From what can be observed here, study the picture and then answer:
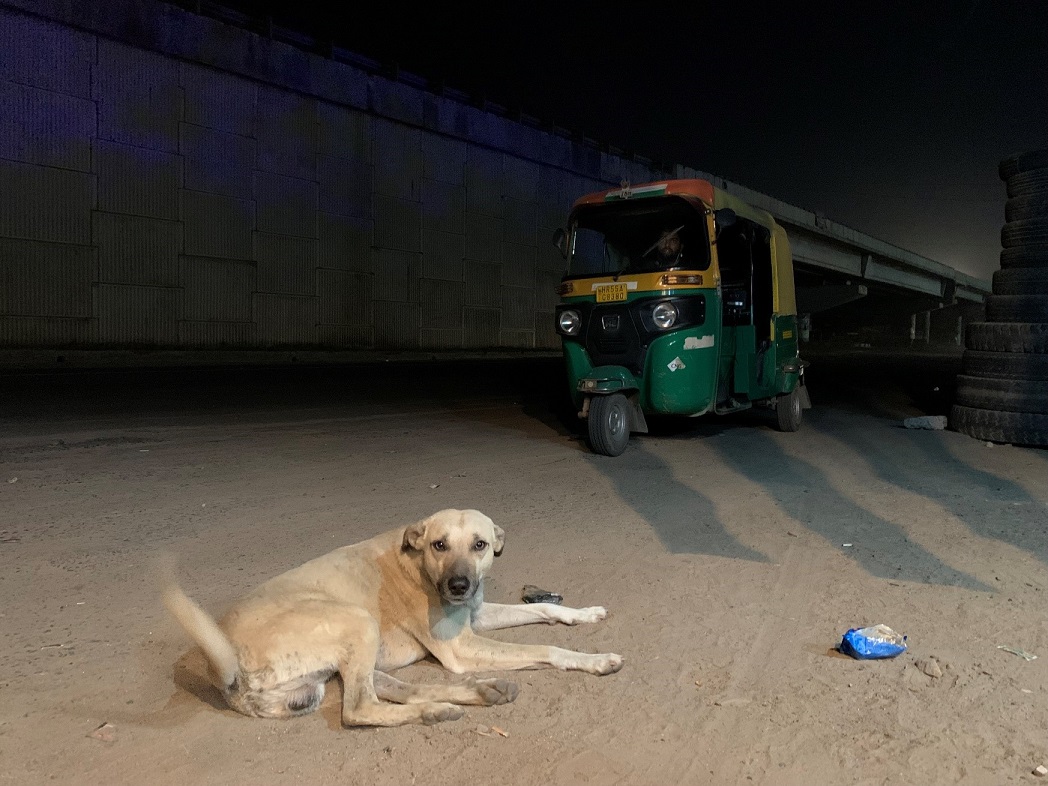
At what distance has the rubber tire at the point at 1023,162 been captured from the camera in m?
10.6

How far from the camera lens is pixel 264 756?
115 inches

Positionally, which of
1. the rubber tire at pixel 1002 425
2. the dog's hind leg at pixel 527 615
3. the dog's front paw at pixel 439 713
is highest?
the rubber tire at pixel 1002 425

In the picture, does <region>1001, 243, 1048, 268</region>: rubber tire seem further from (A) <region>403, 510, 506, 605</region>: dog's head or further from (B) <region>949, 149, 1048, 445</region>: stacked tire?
(A) <region>403, 510, 506, 605</region>: dog's head

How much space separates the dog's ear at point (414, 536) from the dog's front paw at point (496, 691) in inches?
25.6

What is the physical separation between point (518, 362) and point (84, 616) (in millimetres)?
23299

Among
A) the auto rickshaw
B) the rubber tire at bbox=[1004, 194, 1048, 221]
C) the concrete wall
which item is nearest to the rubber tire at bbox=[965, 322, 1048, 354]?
the rubber tire at bbox=[1004, 194, 1048, 221]

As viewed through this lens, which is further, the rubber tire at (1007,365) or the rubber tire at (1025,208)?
the rubber tire at (1025,208)

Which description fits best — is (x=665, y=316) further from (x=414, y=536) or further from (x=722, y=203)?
(x=414, y=536)

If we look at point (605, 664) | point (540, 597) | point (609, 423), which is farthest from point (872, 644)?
point (609, 423)

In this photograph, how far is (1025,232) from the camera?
10758 millimetres

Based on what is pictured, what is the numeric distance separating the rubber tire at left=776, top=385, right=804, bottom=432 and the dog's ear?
A: 8.90m

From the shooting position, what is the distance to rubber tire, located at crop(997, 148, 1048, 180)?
34.8 feet

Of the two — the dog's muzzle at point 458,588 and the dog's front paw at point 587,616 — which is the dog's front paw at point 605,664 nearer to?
the dog's front paw at point 587,616

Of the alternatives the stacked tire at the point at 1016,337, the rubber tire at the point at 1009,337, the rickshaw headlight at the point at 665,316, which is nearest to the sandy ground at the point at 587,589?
the stacked tire at the point at 1016,337
